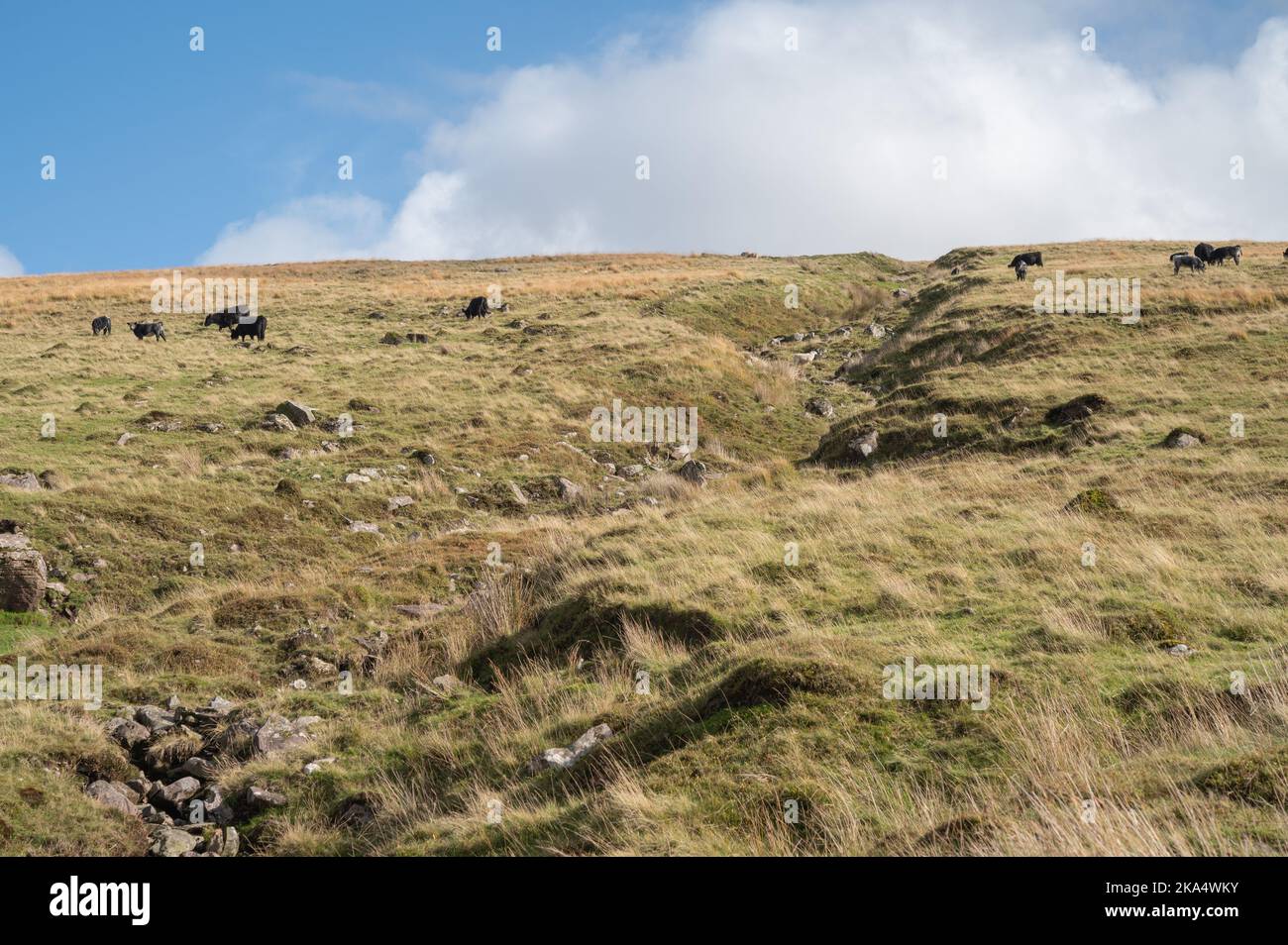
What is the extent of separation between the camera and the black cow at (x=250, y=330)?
45969 millimetres

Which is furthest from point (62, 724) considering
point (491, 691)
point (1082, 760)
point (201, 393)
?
point (201, 393)

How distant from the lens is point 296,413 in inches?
1268

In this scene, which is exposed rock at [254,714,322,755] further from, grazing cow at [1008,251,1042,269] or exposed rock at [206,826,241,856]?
grazing cow at [1008,251,1042,269]

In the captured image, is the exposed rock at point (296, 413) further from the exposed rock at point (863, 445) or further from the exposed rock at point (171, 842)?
the exposed rock at point (171, 842)

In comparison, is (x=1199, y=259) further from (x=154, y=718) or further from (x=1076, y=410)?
(x=154, y=718)

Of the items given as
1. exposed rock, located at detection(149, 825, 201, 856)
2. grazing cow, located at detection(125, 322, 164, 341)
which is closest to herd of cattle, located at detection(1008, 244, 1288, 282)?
grazing cow, located at detection(125, 322, 164, 341)

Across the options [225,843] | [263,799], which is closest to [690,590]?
[263,799]

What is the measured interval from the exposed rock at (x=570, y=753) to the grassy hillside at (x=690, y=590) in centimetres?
15

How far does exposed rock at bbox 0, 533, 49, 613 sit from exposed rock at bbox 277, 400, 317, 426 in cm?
1316

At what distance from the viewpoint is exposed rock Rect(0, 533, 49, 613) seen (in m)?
18.6

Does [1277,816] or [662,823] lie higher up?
[1277,816]
